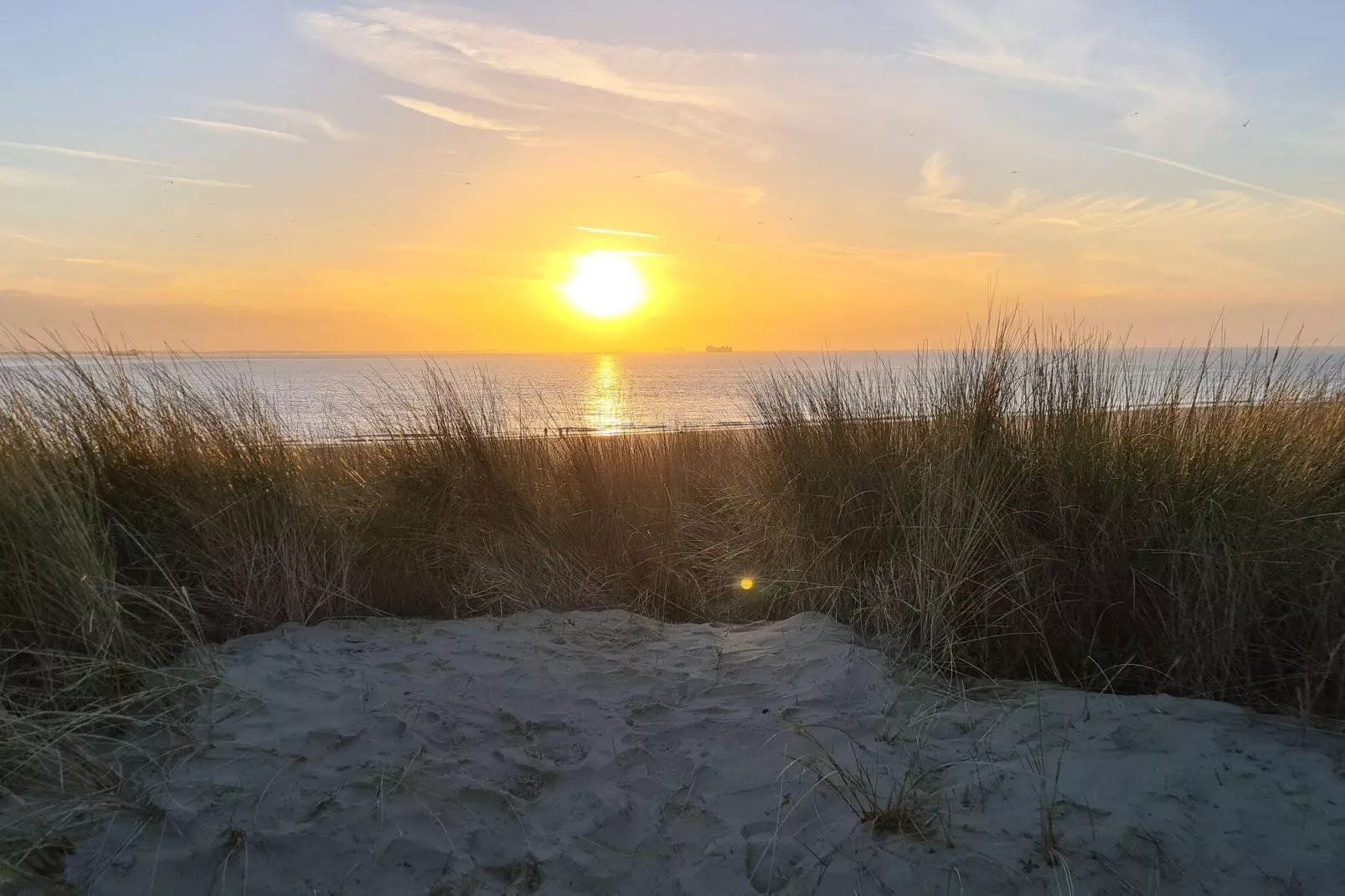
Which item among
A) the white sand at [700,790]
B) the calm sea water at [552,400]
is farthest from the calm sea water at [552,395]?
the white sand at [700,790]

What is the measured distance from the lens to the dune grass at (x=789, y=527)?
3086 millimetres

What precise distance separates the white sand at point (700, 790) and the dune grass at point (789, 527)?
423 mm

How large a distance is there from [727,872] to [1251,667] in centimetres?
242

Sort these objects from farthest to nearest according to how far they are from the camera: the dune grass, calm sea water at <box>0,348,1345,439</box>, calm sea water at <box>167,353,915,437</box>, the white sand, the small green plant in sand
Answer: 1. calm sea water at <box>167,353,915,437</box>
2. calm sea water at <box>0,348,1345,439</box>
3. the dune grass
4. the small green plant in sand
5. the white sand

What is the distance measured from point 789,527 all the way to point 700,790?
2.29 meters

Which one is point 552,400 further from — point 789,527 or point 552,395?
point 789,527

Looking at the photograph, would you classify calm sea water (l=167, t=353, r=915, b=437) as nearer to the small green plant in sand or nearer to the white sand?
the white sand

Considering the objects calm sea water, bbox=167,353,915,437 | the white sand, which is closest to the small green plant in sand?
the white sand

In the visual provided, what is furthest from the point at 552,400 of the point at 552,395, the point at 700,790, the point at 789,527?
the point at 700,790

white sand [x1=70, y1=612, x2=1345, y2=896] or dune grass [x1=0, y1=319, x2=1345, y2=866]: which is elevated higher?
dune grass [x1=0, y1=319, x2=1345, y2=866]

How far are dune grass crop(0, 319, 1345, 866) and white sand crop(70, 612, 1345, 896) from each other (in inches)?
16.7

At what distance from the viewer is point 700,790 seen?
2.58 metres

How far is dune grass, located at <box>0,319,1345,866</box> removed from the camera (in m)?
3.09

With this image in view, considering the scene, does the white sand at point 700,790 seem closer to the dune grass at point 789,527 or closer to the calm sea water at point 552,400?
the dune grass at point 789,527
